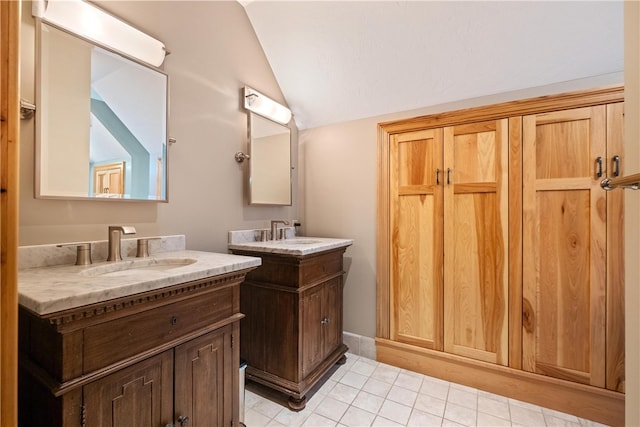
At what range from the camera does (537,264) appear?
5.54 ft

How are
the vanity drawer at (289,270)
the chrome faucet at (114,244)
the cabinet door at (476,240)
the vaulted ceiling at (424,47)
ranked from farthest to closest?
the cabinet door at (476,240)
the vanity drawer at (289,270)
the vaulted ceiling at (424,47)
the chrome faucet at (114,244)

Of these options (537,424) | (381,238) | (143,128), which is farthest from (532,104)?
(143,128)

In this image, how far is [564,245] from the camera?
1.63 meters

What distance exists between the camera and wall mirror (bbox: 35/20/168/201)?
1.09 metres

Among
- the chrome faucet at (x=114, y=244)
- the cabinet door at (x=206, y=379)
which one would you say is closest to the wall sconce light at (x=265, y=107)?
the chrome faucet at (x=114, y=244)

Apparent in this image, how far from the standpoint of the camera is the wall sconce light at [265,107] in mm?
1939

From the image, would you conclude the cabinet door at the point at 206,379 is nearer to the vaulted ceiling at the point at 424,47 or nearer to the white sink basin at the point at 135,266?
the white sink basin at the point at 135,266

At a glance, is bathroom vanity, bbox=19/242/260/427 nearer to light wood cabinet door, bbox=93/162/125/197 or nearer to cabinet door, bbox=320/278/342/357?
light wood cabinet door, bbox=93/162/125/197

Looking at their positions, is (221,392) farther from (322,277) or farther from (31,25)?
(31,25)

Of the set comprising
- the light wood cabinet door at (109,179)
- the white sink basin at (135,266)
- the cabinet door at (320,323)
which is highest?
the light wood cabinet door at (109,179)

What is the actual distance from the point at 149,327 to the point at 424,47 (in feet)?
6.78

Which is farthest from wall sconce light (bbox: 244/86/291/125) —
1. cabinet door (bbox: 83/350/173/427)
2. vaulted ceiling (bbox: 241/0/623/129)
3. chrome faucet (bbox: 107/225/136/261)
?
cabinet door (bbox: 83/350/173/427)

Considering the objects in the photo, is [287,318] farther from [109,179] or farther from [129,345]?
[109,179]

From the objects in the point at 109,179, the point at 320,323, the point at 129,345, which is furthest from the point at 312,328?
the point at 109,179
